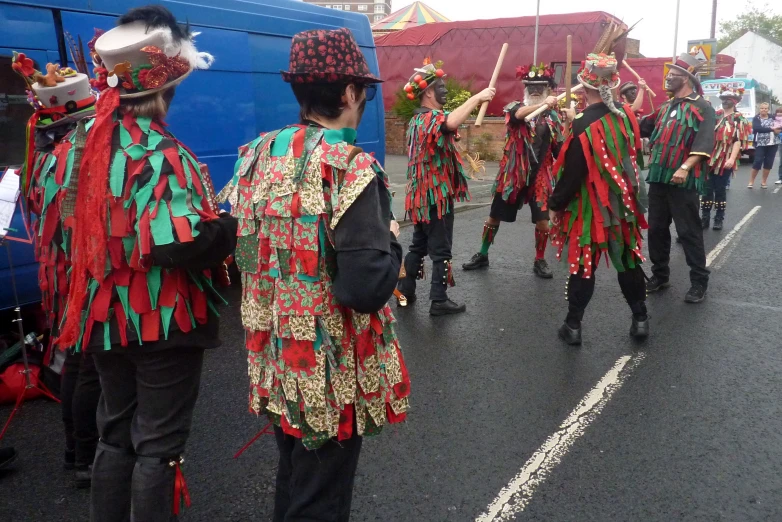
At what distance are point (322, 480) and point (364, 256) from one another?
28.1 inches

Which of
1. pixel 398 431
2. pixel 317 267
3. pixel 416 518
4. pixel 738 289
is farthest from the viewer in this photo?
pixel 738 289

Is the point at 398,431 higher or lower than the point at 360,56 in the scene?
lower

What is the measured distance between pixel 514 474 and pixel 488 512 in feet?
1.11

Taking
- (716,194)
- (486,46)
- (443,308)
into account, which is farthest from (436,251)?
(486,46)

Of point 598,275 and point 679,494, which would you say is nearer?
point 679,494

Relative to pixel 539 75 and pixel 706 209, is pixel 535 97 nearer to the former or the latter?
pixel 539 75

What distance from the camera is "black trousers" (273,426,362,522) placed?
1964mm

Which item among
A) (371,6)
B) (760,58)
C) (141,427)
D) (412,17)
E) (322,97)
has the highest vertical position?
(371,6)

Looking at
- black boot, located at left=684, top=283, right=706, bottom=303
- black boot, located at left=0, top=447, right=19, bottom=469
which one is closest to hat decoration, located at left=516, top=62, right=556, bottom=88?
black boot, located at left=684, top=283, right=706, bottom=303

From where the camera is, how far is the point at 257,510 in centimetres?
276

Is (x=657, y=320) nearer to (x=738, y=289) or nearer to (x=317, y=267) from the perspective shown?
(x=738, y=289)

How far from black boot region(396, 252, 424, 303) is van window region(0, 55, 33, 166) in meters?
2.96

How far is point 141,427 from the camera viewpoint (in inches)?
84.2

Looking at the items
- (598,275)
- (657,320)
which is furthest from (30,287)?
(598,275)
